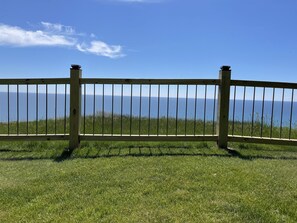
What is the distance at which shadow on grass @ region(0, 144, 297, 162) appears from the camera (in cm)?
478

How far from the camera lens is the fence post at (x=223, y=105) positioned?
5.33 metres

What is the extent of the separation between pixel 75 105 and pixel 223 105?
2.66 m

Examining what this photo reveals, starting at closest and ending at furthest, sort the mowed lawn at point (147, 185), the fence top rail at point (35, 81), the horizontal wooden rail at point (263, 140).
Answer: the mowed lawn at point (147, 185) < the fence top rail at point (35, 81) < the horizontal wooden rail at point (263, 140)

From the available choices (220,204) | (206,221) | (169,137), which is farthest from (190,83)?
(206,221)

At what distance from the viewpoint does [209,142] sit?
5.73 m

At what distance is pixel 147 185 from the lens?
3.30 meters

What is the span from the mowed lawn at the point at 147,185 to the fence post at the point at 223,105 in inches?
11.0

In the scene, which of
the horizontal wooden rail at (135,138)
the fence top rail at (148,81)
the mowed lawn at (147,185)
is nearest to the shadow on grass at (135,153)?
the mowed lawn at (147,185)

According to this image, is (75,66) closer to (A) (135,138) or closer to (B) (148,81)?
(B) (148,81)

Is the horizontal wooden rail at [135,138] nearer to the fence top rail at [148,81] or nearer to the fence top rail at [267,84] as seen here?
the fence top rail at [148,81]

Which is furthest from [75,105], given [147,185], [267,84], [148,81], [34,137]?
[267,84]

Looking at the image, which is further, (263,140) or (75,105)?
(263,140)

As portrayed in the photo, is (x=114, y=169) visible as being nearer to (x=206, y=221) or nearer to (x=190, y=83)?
(x=206, y=221)

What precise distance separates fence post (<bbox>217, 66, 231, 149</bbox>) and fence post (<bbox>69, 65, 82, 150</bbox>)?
100 inches
